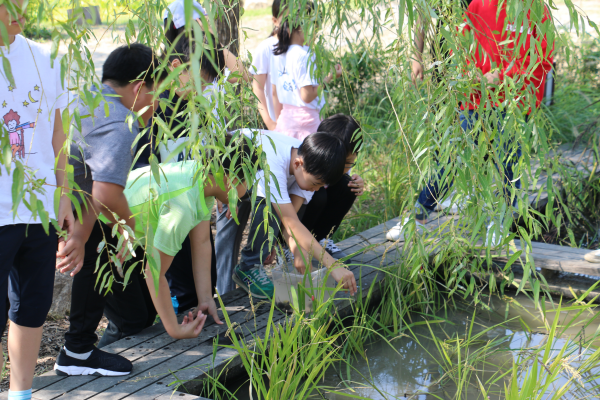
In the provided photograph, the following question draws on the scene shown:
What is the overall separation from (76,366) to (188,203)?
0.70 meters

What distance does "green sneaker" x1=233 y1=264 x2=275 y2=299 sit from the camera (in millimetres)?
2734

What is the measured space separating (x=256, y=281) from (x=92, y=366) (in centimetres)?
92

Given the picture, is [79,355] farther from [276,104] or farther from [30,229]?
[276,104]

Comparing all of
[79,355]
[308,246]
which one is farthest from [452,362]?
[79,355]

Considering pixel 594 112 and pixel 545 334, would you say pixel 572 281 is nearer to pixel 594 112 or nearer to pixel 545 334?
pixel 545 334

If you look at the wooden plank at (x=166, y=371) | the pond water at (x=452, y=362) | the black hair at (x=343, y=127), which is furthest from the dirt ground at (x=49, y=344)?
the black hair at (x=343, y=127)

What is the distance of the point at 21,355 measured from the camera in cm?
184

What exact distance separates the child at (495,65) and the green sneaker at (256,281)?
695mm

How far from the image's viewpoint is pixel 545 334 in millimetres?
2496

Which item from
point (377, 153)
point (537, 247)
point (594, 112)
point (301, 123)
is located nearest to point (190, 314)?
point (301, 123)

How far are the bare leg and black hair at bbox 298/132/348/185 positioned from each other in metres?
1.26

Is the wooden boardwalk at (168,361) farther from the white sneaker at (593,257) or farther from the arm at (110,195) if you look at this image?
the arm at (110,195)

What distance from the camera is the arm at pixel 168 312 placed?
211 centimetres

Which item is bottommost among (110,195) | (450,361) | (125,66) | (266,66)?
(450,361)
